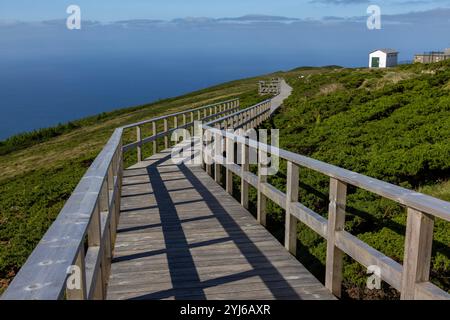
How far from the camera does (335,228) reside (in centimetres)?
483

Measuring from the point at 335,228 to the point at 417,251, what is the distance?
4.71ft

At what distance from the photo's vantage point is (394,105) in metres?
20.3

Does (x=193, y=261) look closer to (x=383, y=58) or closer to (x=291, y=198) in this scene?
(x=291, y=198)

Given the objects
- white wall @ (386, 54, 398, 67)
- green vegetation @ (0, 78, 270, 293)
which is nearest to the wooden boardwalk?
green vegetation @ (0, 78, 270, 293)

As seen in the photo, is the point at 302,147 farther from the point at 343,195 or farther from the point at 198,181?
the point at 343,195

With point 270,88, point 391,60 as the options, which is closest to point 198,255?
point 270,88

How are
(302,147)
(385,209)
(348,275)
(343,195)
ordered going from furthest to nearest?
(302,147), (385,209), (348,275), (343,195)

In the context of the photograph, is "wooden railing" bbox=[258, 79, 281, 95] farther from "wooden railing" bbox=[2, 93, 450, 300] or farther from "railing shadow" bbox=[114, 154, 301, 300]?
"wooden railing" bbox=[2, 93, 450, 300]

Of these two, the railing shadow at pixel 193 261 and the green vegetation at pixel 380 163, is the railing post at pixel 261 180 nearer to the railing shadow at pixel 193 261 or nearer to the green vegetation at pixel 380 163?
the railing shadow at pixel 193 261

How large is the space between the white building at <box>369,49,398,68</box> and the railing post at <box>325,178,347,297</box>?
83071mm

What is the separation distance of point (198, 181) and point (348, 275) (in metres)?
5.32

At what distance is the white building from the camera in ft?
274

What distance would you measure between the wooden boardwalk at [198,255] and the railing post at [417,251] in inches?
50.4
